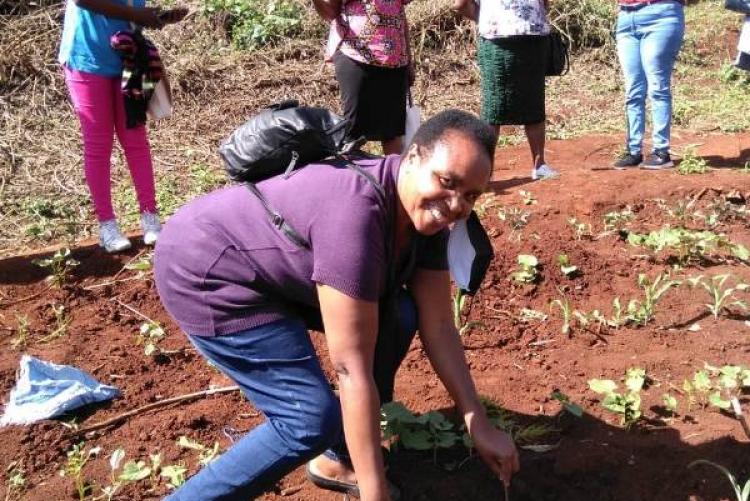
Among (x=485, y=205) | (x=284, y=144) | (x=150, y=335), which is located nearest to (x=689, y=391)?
(x=284, y=144)

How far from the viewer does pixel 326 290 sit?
1779mm

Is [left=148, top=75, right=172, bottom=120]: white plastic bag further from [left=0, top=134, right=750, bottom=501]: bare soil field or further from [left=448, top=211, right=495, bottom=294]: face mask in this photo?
[left=448, top=211, right=495, bottom=294]: face mask

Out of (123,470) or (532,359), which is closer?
(123,470)

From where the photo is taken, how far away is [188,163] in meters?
5.97

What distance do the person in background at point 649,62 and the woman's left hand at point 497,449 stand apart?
336 centimetres

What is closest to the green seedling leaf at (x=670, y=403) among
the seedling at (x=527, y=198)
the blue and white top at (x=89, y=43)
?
the seedling at (x=527, y=198)

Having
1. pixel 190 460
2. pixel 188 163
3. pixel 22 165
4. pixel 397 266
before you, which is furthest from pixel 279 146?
pixel 22 165

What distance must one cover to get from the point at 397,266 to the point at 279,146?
1.36 feet

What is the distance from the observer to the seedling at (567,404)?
8.18ft

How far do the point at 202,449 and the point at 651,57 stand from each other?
11.8 ft

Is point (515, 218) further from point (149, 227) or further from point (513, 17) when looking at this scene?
point (149, 227)

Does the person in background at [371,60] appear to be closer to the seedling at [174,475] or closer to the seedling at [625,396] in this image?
the seedling at [625,396]

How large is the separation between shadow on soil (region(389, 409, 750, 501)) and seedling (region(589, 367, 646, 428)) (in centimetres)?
5

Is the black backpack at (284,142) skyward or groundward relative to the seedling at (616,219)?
skyward
